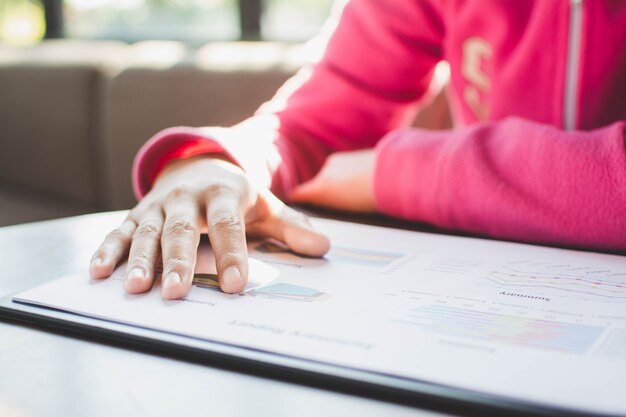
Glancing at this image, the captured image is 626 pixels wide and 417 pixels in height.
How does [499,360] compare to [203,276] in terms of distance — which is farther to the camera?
[203,276]

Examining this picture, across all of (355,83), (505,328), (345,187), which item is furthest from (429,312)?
(355,83)

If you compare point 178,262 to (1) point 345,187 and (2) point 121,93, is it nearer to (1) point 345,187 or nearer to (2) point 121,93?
(1) point 345,187

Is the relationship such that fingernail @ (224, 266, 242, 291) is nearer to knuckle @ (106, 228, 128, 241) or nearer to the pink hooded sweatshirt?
knuckle @ (106, 228, 128, 241)

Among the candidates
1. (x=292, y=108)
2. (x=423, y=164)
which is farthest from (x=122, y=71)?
(x=423, y=164)

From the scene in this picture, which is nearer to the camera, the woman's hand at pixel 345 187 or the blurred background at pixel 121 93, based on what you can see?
the woman's hand at pixel 345 187

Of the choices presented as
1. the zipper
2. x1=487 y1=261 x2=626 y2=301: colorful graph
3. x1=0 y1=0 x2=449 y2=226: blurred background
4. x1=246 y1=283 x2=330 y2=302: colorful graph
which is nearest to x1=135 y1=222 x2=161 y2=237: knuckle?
x1=246 y1=283 x2=330 y2=302: colorful graph

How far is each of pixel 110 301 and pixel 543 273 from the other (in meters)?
0.25

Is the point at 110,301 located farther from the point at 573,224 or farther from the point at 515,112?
the point at 515,112

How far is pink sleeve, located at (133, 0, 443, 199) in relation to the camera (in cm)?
78

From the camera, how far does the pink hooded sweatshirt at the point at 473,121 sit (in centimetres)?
50

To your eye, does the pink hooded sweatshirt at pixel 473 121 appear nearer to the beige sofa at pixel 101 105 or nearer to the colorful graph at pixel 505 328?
the colorful graph at pixel 505 328

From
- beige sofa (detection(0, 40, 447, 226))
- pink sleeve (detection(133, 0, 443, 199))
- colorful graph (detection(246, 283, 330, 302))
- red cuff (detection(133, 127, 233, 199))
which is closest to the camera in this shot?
colorful graph (detection(246, 283, 330, 302))

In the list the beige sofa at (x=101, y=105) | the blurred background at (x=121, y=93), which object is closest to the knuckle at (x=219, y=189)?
the blurred background at (x=121, y=93)

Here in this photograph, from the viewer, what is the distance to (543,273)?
40 cm
